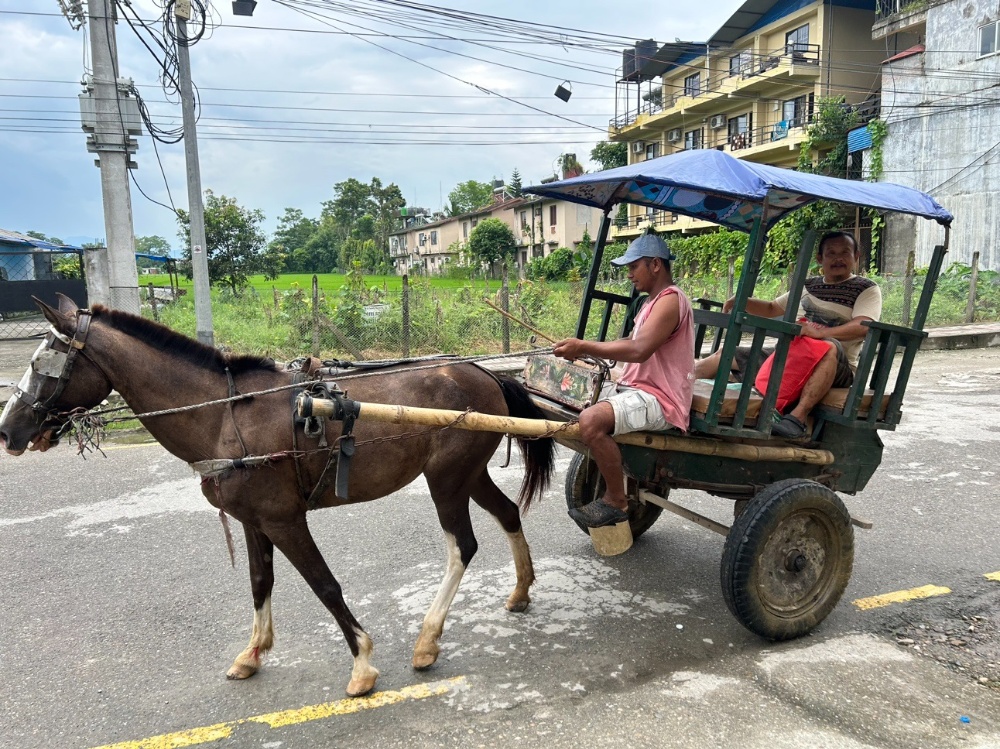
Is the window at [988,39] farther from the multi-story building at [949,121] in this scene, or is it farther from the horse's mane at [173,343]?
the horse's mane at [173,343]

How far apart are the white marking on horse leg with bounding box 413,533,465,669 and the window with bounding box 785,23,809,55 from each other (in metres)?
27.7

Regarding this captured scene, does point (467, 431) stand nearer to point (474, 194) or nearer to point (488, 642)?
point (488, 642)

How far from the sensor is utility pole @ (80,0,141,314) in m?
9.03

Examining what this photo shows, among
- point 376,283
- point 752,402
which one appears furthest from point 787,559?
point 376,283

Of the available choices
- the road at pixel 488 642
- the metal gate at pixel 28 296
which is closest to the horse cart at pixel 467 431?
the road at pixel 488 642

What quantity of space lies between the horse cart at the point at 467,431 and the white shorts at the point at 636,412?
96 millimetres

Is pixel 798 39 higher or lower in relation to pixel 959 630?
higher

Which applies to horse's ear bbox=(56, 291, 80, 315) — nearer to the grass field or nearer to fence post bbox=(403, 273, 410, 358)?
the grass field

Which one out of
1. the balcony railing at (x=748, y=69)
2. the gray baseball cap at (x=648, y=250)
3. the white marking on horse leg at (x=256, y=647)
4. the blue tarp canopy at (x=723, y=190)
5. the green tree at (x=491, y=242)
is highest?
the balcony railing at (x=748, y=69)

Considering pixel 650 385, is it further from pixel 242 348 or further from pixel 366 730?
pixel 242 348

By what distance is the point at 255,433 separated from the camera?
309cm

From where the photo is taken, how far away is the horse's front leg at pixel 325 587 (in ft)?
10.1

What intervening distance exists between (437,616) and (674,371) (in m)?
1.68

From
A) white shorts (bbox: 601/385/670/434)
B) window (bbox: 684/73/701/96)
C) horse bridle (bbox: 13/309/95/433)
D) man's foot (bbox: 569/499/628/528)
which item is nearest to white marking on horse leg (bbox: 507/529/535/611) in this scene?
man's foot (bbox: 569/499/628/528)
